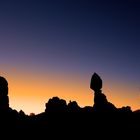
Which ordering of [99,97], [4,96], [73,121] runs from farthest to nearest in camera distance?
[99,97]
[4,96]
[73,121]

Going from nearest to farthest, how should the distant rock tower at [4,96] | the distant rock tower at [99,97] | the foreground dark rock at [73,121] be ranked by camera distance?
the foreground dark rock at [73,121] < the distant rock tower at [4,96] < the distant rock tower at [99,97]

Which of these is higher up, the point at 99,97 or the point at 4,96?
the point at 99,97

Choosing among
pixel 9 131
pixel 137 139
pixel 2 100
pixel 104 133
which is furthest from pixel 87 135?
pixel 2 100

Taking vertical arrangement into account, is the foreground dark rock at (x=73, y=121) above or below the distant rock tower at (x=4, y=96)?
below

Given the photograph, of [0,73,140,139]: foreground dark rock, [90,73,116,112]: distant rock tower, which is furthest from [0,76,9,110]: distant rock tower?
[90,73,116,112]: distant rock tower

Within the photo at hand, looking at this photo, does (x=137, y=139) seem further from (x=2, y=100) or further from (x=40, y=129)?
(x=2, y=100)

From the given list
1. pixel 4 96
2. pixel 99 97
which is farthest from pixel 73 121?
pixel 4 96

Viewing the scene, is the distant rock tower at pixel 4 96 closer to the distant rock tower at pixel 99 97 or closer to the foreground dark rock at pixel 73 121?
the foreground dark rock at pixel 73 121

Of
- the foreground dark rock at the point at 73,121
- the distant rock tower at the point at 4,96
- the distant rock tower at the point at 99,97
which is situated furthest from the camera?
the distant rock tower at the point at 99,97

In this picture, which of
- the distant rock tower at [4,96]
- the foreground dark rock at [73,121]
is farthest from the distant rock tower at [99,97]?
the distant rock tower at [4,96]

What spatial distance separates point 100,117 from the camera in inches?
3022

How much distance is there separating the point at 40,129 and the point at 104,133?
17943 mm

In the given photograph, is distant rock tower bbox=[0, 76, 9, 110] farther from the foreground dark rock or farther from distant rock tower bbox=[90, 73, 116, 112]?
distant rock tower bbox=[90, 73, 116, 112]

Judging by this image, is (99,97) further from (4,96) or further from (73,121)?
(4,96)
